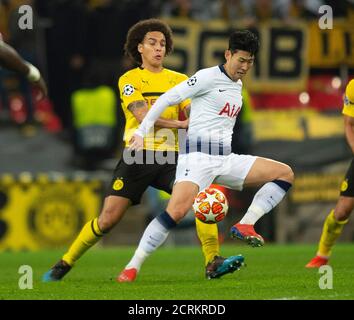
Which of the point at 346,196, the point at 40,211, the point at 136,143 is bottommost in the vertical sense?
the point at 40,211

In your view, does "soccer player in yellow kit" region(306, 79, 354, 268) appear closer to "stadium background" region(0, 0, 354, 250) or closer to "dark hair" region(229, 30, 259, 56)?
"dark hair" region(229, 30, 259, 56)

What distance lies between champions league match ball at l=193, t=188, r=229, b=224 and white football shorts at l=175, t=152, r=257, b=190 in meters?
0.10

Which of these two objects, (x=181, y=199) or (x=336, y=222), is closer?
(x=181, y=199)

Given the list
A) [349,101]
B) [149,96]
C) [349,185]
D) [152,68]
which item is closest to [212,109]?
[149,96]

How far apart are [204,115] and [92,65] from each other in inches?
365

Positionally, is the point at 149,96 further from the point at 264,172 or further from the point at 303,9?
the point at 303,9

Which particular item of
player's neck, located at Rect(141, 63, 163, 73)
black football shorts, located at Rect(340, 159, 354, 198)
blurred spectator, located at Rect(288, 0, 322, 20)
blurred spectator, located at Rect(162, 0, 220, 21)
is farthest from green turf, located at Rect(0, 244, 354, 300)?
blurred spectator, located at Rect(288, 0, 322, 20)

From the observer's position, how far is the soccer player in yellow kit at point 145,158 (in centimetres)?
973

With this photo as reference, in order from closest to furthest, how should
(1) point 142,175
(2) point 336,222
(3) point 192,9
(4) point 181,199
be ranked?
(4) point 181,199, (1) point 142,175, (2) point 336,222, (3) point 192,9

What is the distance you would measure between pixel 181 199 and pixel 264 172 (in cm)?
77

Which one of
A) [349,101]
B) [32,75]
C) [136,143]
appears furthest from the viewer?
[349,101]

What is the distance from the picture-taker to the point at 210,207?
9.35m

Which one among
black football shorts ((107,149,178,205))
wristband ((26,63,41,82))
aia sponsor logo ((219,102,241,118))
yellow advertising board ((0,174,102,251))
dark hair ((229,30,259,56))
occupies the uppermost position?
dark hair ((229,30,259,56))

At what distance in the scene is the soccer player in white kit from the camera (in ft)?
30.5
